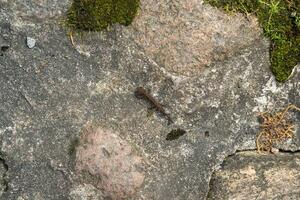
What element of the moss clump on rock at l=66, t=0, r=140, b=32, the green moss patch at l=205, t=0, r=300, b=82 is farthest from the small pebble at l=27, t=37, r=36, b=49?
the green moss patch at l=205, t=0, r=300, b=82

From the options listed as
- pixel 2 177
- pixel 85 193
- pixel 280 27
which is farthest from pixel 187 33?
pixel 2 177

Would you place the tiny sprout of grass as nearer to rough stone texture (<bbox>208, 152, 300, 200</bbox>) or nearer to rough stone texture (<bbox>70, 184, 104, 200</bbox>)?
rough stone texture (<bbox>208, 152, 300, 200</bbox>)

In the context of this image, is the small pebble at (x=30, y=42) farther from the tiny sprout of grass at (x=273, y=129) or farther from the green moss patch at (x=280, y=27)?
the tiny sprout of grass at (x=273, y=129)

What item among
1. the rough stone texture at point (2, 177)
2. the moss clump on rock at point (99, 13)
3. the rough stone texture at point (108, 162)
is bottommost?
the rough stone texture at point (2, 177)

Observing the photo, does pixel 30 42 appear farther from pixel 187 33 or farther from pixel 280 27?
pixel 280 27

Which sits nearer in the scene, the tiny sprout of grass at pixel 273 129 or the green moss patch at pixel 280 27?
the green moss patch at pixel 280 27

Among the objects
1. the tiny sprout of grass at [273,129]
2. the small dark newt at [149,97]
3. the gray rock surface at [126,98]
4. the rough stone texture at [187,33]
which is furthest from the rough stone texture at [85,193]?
the tiny sprout of grass at [273,129]

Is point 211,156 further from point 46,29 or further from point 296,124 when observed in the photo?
point 46,29
